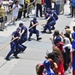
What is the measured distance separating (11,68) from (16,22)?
968 cm

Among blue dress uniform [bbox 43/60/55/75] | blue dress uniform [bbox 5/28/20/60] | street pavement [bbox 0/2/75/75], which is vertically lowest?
street pavement [bbox 0/2/75/75]

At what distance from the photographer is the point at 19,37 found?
553 inches

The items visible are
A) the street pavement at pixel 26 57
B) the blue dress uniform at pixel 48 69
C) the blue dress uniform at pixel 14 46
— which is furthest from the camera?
the blue dress uniform at pixel 14 46

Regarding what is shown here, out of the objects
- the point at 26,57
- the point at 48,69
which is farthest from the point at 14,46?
the point at 48,69

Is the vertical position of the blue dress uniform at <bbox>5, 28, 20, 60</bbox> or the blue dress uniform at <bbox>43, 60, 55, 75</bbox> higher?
the blue dress uniform at <bbox>43, 60, 55, 75</bbox>

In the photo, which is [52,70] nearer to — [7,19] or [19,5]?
[7,19]

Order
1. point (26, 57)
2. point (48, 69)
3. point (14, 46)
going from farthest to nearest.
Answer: point (26, 57) < point (14, 46) < point (48, 69)

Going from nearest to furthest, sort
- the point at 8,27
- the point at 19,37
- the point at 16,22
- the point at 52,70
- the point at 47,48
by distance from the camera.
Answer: the point at 52,70, the point at 19,37, the point at 47,48, the point at 8,27, the point at 16,22

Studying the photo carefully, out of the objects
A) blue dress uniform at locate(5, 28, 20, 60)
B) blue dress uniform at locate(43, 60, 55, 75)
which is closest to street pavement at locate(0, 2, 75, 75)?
blue dress uniform at locate(5, 28, 20, 60)

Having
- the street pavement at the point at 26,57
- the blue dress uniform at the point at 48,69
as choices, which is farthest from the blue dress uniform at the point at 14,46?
the blue dress uniform at the point at 48,69

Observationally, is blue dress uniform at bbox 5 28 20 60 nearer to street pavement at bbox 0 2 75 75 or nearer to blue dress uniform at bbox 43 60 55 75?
street pavement at bbox 0 2 75 75

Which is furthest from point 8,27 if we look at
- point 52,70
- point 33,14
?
point 52,70

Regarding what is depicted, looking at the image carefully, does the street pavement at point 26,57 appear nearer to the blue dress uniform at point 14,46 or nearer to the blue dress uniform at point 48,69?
the blue dress uniform at point 14,46

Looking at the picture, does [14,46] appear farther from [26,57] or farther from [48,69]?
[48,69]
